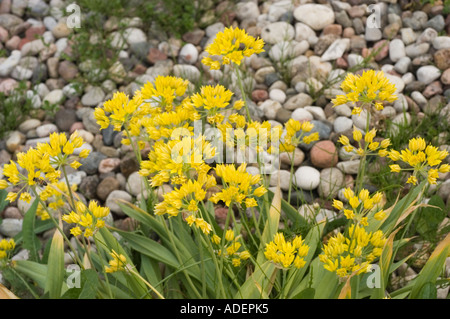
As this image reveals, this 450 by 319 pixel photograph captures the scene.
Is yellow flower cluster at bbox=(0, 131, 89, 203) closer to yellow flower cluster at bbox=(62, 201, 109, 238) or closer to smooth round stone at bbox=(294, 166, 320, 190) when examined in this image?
yellow flower cluster at bbox=(62, 201, 109, 238)

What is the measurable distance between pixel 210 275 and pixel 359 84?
3.23ft

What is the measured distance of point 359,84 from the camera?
1.85 meters

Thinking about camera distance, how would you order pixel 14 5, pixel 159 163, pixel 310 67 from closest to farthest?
pixel 159 163 → pixel 310 67 → pixel 14 5

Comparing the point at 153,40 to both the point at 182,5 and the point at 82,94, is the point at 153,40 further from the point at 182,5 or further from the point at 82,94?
the point at 82,94

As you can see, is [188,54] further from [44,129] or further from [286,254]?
[286,254]

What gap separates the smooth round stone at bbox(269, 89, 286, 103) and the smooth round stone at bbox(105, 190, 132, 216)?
115cm

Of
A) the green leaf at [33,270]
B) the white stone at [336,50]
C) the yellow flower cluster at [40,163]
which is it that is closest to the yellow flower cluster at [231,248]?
the yellow flower cluster at [40,163]

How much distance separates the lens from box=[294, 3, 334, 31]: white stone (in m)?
3.94

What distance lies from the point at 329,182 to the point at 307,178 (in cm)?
13

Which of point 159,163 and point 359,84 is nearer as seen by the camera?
point 159,163

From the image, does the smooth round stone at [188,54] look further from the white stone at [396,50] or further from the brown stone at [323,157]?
the white stone at [396,50]
